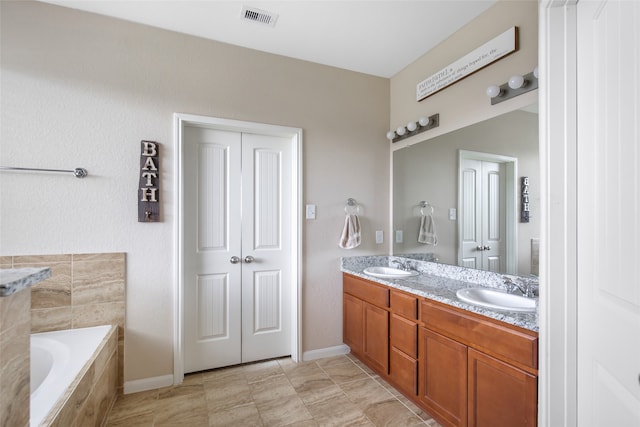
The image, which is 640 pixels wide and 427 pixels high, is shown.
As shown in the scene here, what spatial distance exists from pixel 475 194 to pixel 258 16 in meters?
2.02

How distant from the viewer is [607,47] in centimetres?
93

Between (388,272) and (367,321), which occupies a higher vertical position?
(388,272)

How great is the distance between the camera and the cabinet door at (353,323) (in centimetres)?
258

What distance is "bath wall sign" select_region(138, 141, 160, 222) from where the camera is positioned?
221 centimetres

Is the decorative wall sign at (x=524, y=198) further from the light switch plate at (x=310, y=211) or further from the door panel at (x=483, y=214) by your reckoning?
the light switch plate at (x=310, y=211)

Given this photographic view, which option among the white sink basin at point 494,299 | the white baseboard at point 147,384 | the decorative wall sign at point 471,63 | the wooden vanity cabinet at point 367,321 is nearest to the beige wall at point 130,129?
the white baseboard at point 147,384

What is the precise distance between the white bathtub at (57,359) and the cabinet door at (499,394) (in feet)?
6.28

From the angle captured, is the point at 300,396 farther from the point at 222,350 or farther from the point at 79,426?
the point at 79,426

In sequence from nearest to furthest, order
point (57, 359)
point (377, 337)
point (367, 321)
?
point (57, 359)
point (377, 337)
point (367, 321)

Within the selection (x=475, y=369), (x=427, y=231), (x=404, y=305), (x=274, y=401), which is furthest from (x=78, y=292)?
(x=427, y=231)

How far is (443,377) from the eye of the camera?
1.77 metres

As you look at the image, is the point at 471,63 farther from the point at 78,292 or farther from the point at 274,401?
the point at 78,292

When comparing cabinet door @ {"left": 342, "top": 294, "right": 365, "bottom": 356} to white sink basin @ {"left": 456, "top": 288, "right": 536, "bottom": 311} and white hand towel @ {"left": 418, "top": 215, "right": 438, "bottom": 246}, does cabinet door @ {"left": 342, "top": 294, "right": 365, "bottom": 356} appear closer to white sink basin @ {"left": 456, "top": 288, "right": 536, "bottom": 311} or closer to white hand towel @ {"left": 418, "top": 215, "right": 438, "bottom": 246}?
white hand towel @ {"left": 418, "top": 215, "right": 438, "bottom": 246}

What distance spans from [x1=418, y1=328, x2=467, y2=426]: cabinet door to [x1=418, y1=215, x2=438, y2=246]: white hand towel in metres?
0.90
